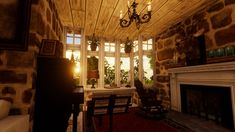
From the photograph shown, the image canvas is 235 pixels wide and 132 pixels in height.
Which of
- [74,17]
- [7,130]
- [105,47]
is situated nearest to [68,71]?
[7,130]

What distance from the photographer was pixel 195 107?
3596 millimetres

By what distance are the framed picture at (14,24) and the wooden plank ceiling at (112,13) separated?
1586 millimetres

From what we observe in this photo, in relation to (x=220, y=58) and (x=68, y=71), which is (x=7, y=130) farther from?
(x=220, y=58)

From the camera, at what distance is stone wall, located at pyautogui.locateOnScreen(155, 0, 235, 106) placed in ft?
9.27

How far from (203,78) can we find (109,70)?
3.26 meters

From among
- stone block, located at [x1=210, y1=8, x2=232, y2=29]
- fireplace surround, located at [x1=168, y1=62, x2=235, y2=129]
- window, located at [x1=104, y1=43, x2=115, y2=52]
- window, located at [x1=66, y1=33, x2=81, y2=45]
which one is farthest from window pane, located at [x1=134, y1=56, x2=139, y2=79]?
stone block, located at [x1=210, y1=8, x2=232, y2=29]

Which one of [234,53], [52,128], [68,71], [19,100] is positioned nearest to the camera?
[19,100]

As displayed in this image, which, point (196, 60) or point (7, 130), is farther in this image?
point (196, 60)

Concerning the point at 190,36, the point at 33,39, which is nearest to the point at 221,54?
the point at 190,36

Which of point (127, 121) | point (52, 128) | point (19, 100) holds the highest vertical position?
point (19, 100)

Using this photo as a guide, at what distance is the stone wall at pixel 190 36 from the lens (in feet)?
9.27

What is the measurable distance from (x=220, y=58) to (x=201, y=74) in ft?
2.16

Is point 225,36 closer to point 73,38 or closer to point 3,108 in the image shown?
point 3,108

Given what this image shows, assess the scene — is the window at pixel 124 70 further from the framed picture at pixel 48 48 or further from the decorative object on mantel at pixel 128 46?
the framed picture at pixel 48 48
